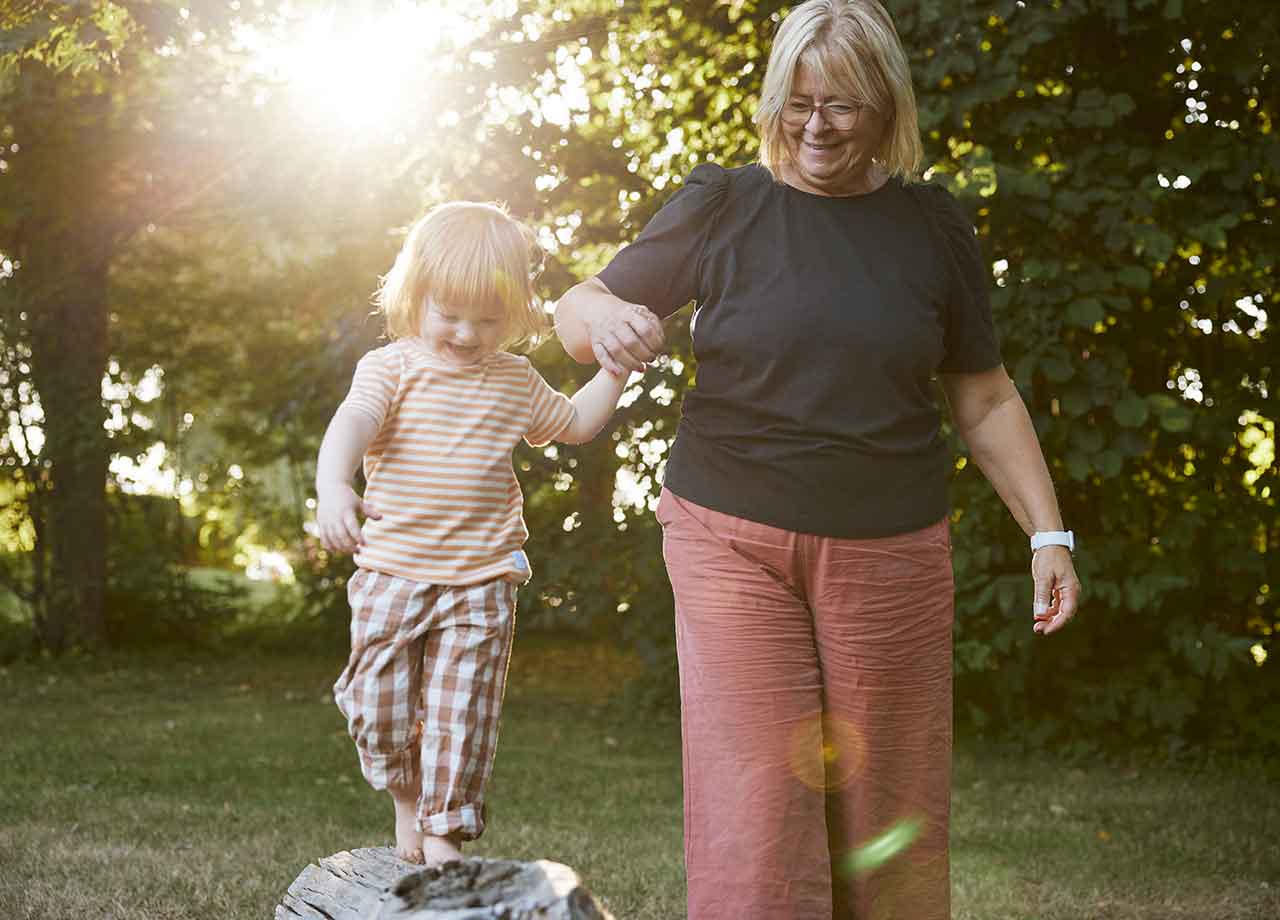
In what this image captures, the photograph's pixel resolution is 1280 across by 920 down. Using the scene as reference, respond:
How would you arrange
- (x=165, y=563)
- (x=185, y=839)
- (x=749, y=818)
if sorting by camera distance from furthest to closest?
(x=165, y=563) → (x=185, y=839) → (x=749, y=818)

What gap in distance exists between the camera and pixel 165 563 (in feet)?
42.7

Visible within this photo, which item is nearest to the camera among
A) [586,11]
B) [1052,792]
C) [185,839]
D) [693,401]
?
[693,401]

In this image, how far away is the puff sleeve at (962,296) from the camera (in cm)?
287

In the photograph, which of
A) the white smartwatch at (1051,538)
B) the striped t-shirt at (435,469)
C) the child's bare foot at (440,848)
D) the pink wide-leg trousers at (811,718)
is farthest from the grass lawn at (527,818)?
the white smartwatch at (1051,538)

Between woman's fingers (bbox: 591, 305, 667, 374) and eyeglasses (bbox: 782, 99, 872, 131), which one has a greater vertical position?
eyeglasses (bbox: 782, 99, 872, 131)

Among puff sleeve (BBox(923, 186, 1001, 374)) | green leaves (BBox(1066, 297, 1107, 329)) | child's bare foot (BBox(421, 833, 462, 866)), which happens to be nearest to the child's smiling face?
puff sleeve (BBox(923, 186, 1001, 374))

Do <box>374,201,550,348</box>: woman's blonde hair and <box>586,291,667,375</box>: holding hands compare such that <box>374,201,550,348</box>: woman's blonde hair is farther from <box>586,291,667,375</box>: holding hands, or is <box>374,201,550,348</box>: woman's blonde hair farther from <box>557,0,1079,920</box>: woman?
<box>586,291,667,375</box>: holding hands

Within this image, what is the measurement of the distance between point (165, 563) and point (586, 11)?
676 cm

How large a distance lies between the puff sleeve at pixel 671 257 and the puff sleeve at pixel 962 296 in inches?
17.3

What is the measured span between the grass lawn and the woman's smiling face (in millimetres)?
2908

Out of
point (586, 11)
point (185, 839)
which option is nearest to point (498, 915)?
point (185, 839)

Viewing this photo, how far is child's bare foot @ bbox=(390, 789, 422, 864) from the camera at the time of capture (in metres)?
3.30

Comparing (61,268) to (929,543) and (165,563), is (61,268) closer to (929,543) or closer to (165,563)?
(165,563)

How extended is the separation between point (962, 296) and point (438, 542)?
1.22 m
